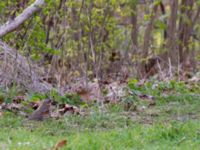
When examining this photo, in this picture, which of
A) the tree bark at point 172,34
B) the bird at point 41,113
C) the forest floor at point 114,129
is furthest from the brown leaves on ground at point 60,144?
the tree bark at point 172,34

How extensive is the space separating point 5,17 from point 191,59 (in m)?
6.57

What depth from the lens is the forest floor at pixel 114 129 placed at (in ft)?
18.9

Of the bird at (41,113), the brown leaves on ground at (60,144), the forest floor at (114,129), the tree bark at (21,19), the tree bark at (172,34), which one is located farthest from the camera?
the tree bark at (172,34)

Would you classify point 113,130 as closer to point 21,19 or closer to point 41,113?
point 41,113

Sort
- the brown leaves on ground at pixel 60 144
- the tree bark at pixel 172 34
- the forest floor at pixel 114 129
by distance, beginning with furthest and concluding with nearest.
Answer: the tree bark at pixel 172 34
the forest floor at pixel 114 129
the brown leaves on ground at pixel 60 144

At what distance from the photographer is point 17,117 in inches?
292

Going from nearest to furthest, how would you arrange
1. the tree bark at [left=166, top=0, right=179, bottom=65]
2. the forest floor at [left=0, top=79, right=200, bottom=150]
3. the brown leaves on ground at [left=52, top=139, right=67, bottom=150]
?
the brown leaves on ground at [left=52, top=139, right=67, bottom=150] < the forest floor at [left=0, top=79, right=200, bottom=150] < the tree bark at [left=166, top=0, right=179, bottom=65]

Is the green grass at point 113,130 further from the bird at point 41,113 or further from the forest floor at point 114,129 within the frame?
the bird at point 41,113

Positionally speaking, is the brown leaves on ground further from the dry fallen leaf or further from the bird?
the bird

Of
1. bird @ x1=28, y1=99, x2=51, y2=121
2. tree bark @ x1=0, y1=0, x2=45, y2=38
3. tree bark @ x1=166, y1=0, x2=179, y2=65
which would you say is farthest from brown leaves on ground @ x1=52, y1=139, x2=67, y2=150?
tree bark @ x1=166, y1=0, x2=179, y2=65

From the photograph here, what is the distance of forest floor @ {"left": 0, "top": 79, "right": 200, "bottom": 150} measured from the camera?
5746mm

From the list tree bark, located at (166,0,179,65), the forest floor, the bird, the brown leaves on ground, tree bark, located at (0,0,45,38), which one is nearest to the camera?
the brown leaves on ground

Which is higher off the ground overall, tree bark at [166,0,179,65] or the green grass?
tree bark at [166,0,179,65]

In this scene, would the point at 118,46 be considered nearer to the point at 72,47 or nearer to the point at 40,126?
the point at 72,47
